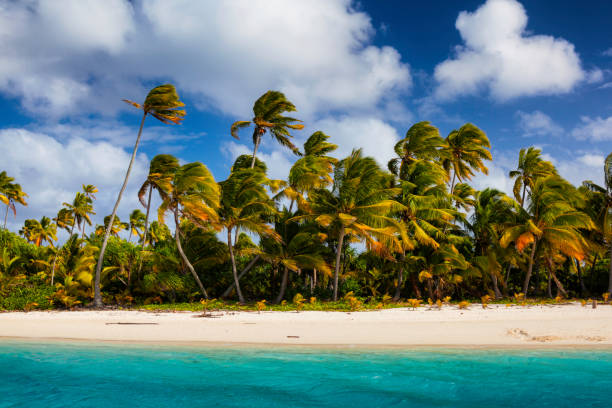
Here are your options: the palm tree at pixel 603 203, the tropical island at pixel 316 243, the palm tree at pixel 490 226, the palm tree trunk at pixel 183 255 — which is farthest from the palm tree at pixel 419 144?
the palm tree trunk at pixel 183 255

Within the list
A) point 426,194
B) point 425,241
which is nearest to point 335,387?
point 425,241

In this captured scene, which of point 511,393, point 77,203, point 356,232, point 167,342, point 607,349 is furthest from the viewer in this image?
point 77,203

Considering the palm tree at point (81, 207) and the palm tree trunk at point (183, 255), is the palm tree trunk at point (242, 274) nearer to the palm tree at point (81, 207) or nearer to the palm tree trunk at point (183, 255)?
the palm tree trunk at point (183, 255)

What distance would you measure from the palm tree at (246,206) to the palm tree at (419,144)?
7.78 m

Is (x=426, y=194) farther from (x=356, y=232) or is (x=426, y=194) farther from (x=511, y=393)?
(x=511, y=393)

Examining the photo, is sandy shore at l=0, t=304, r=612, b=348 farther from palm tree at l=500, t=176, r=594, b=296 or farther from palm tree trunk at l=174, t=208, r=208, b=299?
palm tree at l=500, t=176, r=594, b=296

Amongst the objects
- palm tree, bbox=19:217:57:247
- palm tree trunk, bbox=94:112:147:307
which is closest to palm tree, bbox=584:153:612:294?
palm tree trunk, bbox=94:112:147:307

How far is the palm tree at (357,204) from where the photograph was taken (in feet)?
53.3

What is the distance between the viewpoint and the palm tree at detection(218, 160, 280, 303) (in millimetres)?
16297

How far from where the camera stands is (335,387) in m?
6.28

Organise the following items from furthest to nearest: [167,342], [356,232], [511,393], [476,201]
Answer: [476,201], [356,232], [167,342], [511,393]

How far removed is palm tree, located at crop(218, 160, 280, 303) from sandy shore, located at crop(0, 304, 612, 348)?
3.77m

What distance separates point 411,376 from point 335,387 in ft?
4.81

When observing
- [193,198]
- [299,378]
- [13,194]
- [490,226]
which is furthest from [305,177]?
[13,194]
